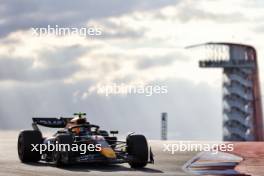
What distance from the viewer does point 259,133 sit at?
9962cm

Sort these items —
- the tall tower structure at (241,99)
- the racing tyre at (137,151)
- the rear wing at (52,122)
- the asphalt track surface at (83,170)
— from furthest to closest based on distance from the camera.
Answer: the tall tower structure at (241,99)
the rear wing at (52,122)
the racing tyre at (137,151)
the asphalt track surface at (83,170)

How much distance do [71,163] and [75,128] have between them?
86.3 inches

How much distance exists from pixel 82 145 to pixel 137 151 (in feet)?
6.01

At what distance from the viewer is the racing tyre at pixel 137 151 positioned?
21078 mm

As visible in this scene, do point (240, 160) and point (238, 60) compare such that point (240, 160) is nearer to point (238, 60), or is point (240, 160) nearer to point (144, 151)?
point (144, 151)

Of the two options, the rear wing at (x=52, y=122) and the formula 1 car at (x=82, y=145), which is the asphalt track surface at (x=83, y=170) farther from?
the rear wing at (x=52, y=122)

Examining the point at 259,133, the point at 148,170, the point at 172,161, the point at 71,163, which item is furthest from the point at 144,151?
the point at 259,133
